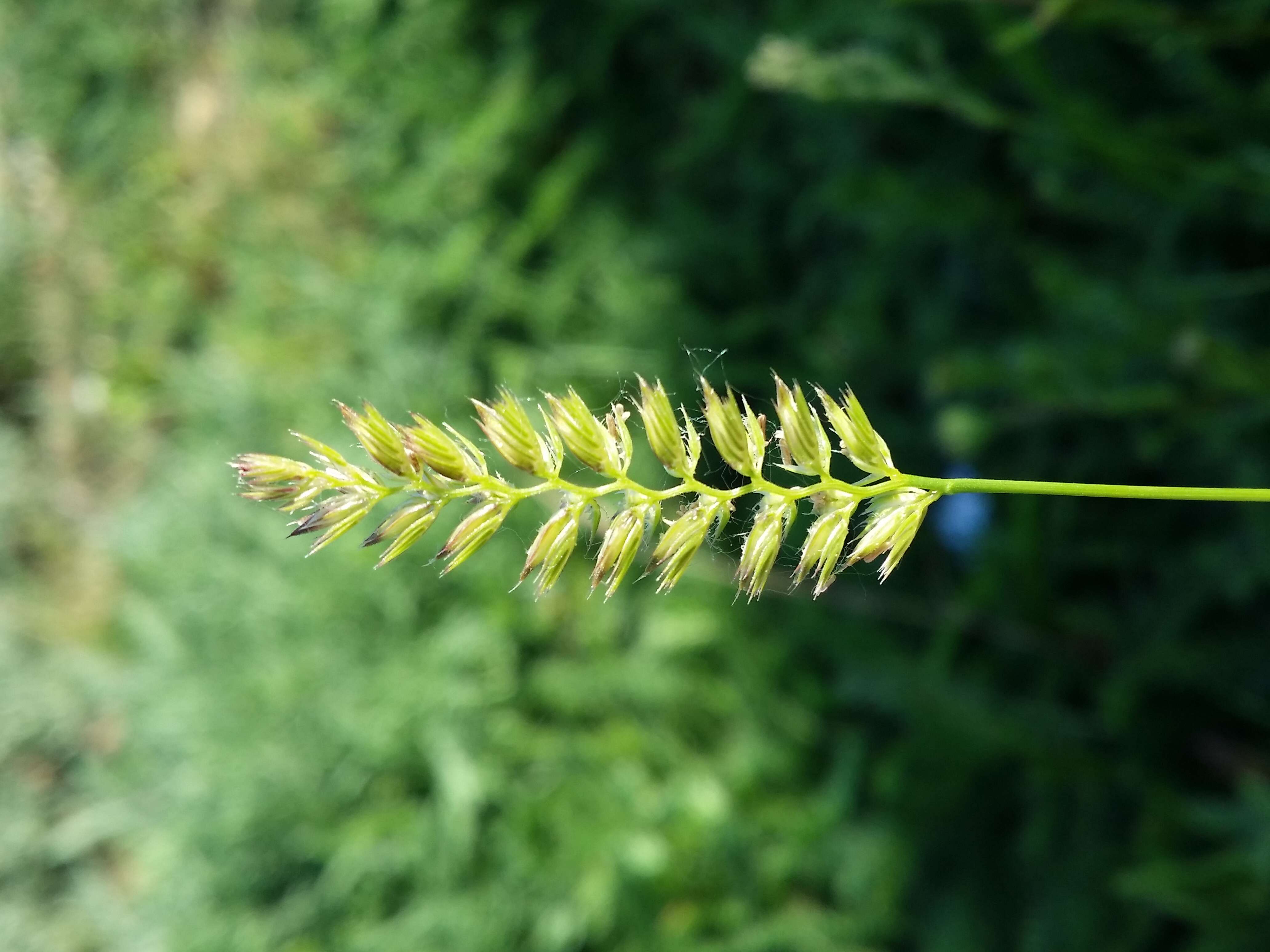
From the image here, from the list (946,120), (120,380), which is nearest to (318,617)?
(120,380)

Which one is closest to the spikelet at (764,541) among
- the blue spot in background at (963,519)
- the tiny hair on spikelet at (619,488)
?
the tiny hair on spikelet at (619,488)

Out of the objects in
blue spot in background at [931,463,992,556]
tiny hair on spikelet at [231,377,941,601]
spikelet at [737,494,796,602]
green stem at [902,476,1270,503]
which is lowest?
green stem at [902,476,1270,503]

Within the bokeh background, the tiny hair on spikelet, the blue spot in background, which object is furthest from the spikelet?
the blue spot in background

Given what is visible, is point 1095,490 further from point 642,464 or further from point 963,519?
point 642,464

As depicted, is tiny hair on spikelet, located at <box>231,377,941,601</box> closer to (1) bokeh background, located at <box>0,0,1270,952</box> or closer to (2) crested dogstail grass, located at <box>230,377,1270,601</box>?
(2) crested dogstail grass, located at <box>230,377,1270,601</box>

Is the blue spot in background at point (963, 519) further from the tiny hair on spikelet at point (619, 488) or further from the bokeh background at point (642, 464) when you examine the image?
the tiny hair on spikelet at point (619, 488)

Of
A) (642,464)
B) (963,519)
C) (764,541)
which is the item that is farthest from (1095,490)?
(642,464)

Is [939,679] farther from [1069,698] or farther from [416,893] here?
[416,893]

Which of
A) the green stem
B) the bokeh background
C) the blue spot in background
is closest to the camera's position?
the green stem
